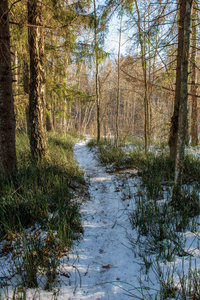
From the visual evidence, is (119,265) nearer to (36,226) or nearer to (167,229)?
(167,229)

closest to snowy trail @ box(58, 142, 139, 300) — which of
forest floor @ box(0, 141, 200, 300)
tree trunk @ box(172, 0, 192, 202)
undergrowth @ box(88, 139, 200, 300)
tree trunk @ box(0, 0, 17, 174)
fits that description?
forest floor @ box(0, 141, 200, 300)

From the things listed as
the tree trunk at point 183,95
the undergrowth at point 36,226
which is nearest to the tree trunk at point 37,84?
the undergrowth at point 36,226

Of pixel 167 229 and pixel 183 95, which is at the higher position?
pixel 183 95

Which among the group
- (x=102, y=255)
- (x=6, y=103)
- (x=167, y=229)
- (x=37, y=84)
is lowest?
(x=102, y=255)

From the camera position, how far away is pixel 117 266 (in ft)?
6.75

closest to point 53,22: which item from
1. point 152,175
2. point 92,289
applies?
point 152,175

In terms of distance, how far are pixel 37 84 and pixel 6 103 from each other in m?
1.32

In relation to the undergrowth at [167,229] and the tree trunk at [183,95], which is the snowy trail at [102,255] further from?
the tree trunk at [183,95]

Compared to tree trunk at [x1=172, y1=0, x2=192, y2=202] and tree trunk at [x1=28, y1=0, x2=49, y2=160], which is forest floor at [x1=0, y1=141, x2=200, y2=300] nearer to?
tree trunk at [x1=172, y1=0, x2=192, y2=202]

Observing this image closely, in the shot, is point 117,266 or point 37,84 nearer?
point 117,266

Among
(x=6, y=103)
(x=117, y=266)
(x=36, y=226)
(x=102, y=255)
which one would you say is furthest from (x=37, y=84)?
(x=117, y=266)

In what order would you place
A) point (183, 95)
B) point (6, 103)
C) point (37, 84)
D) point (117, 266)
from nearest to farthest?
point (117, 266) → point (183, 95) → point (6, 103) → point (37, 84)

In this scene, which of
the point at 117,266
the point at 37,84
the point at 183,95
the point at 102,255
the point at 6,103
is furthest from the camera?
the point at 37,84

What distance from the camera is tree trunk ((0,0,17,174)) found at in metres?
3.13
